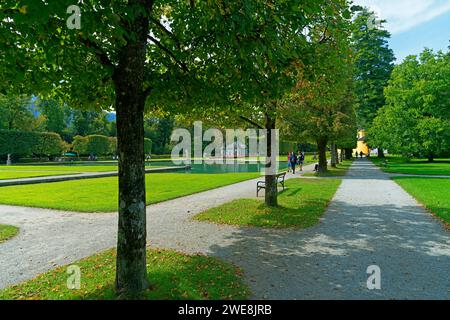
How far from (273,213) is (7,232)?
294 inches

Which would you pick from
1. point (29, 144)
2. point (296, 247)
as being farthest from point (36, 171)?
point (296, 247)

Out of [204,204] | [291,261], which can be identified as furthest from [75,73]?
[204,204]

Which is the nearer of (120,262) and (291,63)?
(120,262)

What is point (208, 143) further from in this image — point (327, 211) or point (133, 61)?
point (133, 61)

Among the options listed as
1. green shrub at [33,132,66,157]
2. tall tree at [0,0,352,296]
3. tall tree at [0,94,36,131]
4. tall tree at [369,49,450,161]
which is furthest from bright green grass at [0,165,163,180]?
tall tree at [369,49,450,161]

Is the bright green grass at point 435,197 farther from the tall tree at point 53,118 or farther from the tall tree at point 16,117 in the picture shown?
the tall tree at point 53,118

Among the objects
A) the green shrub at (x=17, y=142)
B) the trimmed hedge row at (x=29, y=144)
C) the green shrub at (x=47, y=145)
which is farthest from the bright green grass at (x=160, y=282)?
the green shrub at (x=47, y=145)

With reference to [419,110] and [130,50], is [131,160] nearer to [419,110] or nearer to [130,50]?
[130,50]

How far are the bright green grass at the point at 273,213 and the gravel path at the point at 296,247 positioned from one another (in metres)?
0.50

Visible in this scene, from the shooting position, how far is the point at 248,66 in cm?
552

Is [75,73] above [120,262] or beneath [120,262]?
above

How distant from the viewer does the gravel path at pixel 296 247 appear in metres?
4.96
